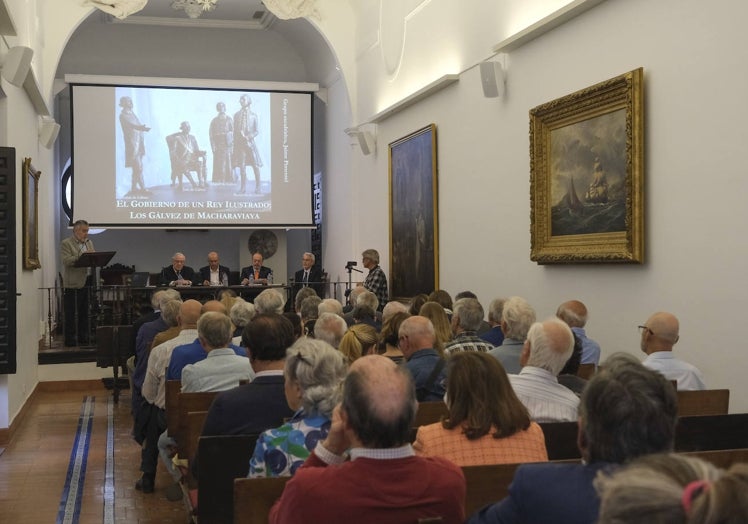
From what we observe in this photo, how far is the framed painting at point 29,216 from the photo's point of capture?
10141mm

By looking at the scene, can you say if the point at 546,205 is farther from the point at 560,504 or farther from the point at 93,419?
the point at 560,504

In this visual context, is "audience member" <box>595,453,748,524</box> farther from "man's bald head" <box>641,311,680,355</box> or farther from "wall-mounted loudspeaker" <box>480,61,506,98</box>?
"wall-mounted loudspeaker" <box>480,61,506,98</box>

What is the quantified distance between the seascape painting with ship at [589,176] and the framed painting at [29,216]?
5.54m

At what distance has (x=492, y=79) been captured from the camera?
9.44 meters

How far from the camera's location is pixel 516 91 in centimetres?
928

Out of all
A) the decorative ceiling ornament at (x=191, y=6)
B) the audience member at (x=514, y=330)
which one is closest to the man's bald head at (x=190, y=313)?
the audience member at (x=514, y=330)

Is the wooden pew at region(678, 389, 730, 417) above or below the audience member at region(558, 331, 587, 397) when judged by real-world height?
below

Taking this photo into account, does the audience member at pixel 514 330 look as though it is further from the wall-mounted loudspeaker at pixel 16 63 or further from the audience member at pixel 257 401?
the wall-mounted loudspeaker at pixel 16 63

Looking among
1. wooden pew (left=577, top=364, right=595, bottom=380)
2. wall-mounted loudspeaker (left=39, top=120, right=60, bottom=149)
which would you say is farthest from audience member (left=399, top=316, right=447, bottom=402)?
wall-mounted loudspeaker (left=39, top=120, right=60, bottom=149)

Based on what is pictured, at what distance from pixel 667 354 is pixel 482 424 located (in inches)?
92.8

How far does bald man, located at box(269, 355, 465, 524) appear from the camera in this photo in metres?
2.33

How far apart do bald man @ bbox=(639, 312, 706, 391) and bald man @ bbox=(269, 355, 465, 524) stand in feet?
9.67

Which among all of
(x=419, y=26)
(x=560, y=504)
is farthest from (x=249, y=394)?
(x=419, y=26)

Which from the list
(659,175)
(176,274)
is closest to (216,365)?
(659,175)
